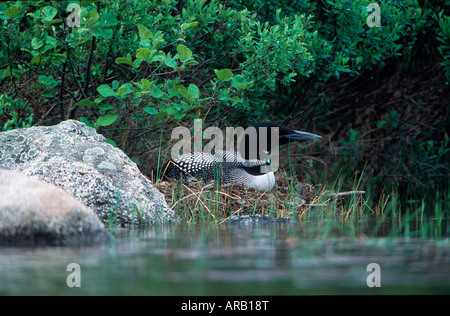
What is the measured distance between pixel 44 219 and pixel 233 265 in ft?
4.09

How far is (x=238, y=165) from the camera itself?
587cm

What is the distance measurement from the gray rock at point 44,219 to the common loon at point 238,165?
2121 millimetres

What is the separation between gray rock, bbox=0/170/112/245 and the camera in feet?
11.3

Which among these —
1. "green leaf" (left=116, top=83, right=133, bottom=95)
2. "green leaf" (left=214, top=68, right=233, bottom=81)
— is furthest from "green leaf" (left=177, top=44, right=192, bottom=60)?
"green leaf" (left=116, top=83, right=133, bottom=95)

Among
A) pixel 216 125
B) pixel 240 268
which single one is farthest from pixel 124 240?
pixel 216 125

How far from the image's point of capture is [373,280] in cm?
256

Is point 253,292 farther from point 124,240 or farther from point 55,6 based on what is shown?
point 55,6

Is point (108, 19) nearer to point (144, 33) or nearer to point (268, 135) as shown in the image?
point (144, 33)

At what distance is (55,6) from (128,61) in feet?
2.56

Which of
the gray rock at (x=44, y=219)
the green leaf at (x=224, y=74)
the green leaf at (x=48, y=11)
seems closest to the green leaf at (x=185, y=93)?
the green leaf at (x=224, y=74)

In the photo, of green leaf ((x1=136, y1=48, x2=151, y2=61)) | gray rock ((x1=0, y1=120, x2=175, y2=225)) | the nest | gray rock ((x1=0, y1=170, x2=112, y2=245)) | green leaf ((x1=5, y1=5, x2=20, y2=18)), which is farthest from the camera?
the nest

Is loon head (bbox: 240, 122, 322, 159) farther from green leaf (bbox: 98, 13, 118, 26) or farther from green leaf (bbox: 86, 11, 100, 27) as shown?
green leaf (bbox: 86, 11, 100, 27)

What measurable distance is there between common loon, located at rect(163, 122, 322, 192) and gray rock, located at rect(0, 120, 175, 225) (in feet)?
2.95
